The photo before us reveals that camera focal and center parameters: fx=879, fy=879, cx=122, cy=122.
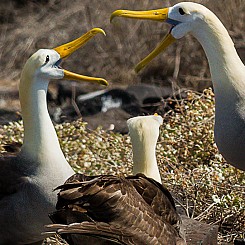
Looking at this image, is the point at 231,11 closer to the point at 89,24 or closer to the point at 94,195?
the point at 89,24

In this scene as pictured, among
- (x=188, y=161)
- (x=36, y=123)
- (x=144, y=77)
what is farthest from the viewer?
(x=144, y=77)

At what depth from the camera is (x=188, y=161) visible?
7.03m

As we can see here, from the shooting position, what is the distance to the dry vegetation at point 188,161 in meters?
5.92

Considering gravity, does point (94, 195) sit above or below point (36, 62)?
below

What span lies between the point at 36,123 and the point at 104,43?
7.35 meters

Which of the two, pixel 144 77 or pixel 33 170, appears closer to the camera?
pixel 33 170

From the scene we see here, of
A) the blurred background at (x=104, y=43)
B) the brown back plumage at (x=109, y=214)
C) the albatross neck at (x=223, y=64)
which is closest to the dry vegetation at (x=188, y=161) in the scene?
the albatross neck at (x=223, y=64)

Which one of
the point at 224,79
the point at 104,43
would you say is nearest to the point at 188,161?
the point at 224,79

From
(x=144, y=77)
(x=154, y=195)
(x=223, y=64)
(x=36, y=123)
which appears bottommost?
(x=144, y=77)

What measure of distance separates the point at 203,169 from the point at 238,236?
2.48ft

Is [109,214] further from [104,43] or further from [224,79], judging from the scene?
[104,43]

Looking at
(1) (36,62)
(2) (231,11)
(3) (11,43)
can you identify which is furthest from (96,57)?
(1) (36,62)

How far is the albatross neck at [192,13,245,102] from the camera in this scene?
539cm

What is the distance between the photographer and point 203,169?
21.1ft
